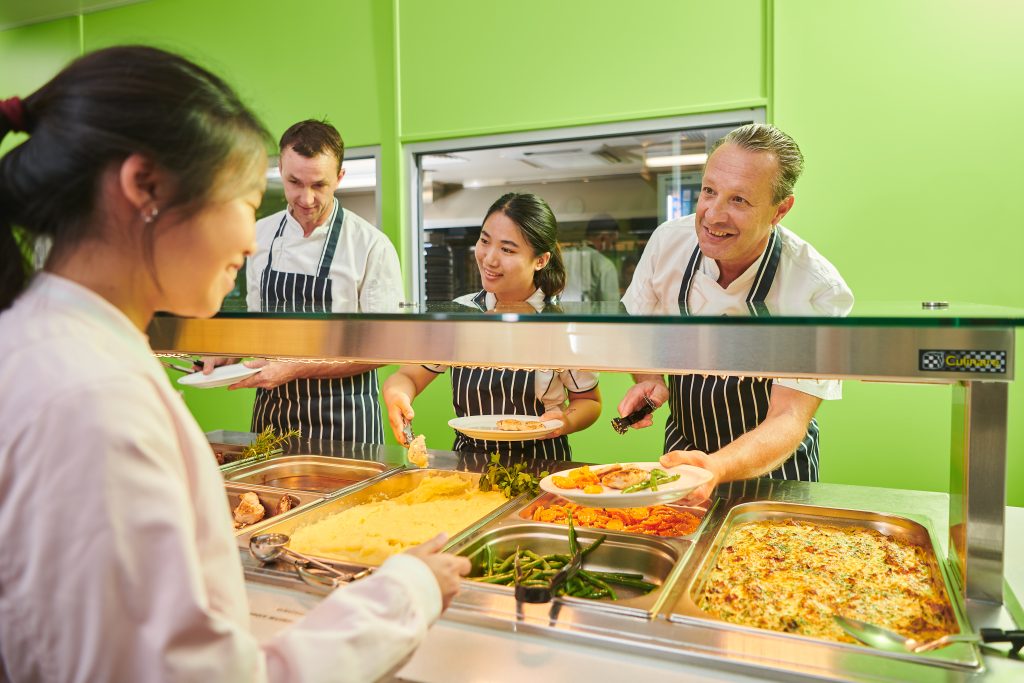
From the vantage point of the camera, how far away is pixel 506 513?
1781 mm

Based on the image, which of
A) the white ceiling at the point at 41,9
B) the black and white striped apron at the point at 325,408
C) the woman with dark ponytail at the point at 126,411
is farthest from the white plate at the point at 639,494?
the white ceiling at the point at 41,9

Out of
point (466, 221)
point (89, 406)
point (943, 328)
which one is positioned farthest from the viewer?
point (466, 221)

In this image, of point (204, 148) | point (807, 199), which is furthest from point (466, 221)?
point (204, 148)

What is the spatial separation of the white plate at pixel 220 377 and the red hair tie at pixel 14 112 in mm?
1496

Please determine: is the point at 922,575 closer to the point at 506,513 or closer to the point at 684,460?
the point at 684,460

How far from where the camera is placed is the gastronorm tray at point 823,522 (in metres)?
1.11

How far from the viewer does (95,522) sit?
676 mm

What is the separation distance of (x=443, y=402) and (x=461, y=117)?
1605 millimetres

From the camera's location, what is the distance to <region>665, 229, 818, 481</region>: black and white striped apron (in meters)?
2.38

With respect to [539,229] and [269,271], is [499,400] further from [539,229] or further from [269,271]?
[269,271]

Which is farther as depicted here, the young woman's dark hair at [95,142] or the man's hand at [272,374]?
the man's hand at [272,374]

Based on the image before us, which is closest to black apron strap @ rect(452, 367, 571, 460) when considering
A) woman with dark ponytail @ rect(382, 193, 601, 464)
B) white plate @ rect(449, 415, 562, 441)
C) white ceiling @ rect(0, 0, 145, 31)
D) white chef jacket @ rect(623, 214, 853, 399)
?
woman with dark ponytail @ rect(382, 193, 601, 464)

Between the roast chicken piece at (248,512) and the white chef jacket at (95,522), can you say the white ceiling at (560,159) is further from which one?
the white chef jacket at (95,522)

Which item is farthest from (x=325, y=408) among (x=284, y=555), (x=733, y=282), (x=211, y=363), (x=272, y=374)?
(x=733, y=282)
